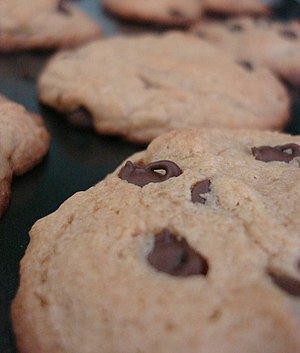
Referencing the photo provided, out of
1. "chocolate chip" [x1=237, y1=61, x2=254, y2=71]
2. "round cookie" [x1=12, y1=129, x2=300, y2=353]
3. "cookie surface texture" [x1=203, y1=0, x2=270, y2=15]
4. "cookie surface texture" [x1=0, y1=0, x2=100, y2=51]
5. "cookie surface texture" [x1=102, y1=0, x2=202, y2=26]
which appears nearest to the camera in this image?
"round cookie" [x1=12, y1=129, x2=300, y2=353]

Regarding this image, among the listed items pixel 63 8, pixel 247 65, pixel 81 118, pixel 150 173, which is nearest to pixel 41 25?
pixel 63 8

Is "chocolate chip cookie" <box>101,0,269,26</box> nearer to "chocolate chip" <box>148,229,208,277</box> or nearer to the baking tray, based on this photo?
the baking tray

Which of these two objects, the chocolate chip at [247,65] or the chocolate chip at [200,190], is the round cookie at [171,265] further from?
the chocolate chip at [247,65]

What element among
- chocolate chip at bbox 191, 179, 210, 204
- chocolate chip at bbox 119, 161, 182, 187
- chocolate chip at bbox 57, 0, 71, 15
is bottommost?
chocolate chip at bbox 57, 0, 71, 15

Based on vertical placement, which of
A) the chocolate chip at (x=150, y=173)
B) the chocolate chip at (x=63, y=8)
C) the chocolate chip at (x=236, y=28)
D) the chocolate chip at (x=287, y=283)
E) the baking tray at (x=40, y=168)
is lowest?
the baking tray at (x=40, y=168)

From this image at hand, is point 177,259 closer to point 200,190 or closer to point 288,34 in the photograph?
point 200,190

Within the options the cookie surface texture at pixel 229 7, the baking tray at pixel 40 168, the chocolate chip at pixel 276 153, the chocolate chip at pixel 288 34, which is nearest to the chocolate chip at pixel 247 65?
the baking tray at pixel 40 168

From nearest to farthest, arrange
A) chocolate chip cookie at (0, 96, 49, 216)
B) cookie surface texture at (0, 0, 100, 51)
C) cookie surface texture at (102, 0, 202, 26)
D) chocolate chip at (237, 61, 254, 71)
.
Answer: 1. chocolate chip cookie at (0, 96, 49, 216)
2. chocolate chip at (237, 61, 254, 71)
3. cookie surface texture at (0, 0, 100, 51)
4. cookie surface texture at (102, 0, 202, 26)

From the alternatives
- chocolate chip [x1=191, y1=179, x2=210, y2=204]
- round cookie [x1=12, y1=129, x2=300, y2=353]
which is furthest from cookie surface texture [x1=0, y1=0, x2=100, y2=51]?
chocolate chip [x1=191, y1=179, x2=210, y2=204]
